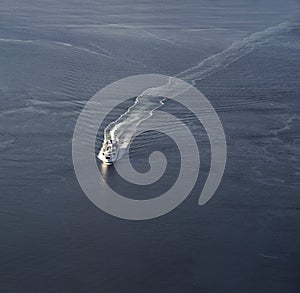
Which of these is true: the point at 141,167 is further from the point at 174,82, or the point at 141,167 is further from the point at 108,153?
the point at 174,82

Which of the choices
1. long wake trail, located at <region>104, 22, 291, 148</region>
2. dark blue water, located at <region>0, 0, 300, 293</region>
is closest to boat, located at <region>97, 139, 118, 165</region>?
long wake trail, located at <region>104, 22, 291, 148</region>

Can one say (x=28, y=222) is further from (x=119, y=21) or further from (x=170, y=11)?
(x=170, y=11)

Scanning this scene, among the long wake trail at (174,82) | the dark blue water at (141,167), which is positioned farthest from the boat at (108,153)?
the dark blue water at (141,167)

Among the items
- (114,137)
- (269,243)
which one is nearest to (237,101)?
(114,137)

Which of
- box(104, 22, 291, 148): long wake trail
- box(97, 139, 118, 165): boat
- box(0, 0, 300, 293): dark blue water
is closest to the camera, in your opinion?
box(0, 0, 300, 293): dark blue water

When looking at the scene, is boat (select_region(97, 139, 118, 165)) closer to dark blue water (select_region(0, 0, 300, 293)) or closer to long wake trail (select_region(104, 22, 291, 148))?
long wake trail (select_region(104, 22, 291, 148))

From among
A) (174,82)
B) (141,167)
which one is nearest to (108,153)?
(141,167)
